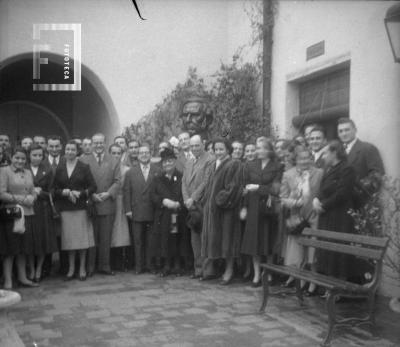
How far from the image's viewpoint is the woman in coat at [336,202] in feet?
17.7

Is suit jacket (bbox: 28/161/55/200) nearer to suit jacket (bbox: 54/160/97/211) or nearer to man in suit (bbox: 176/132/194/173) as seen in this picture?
suit jacket (bbox: 54/160/97/211)

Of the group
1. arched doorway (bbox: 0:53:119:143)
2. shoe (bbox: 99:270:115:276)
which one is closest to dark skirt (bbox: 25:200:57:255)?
shoe (bbox: 99:270:115:276)

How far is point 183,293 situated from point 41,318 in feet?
5.43

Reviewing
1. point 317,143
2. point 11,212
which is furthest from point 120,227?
point 317,143

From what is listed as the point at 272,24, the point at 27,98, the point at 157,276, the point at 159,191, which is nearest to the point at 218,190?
the point at 159,191

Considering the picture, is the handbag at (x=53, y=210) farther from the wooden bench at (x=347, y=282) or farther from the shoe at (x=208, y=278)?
the wooden bench at (x=347, y=282)

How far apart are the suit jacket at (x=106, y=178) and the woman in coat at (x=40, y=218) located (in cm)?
60

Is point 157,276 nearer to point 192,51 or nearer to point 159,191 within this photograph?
point 159,191

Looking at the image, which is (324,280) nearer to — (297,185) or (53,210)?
(297,185)

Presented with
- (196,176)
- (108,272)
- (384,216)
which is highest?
(196,176)

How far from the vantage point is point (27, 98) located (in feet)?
41.1

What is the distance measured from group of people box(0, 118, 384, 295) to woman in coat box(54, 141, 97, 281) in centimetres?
1

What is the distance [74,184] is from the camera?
6980 mm

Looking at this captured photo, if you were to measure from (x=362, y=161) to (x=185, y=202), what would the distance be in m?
2.36
